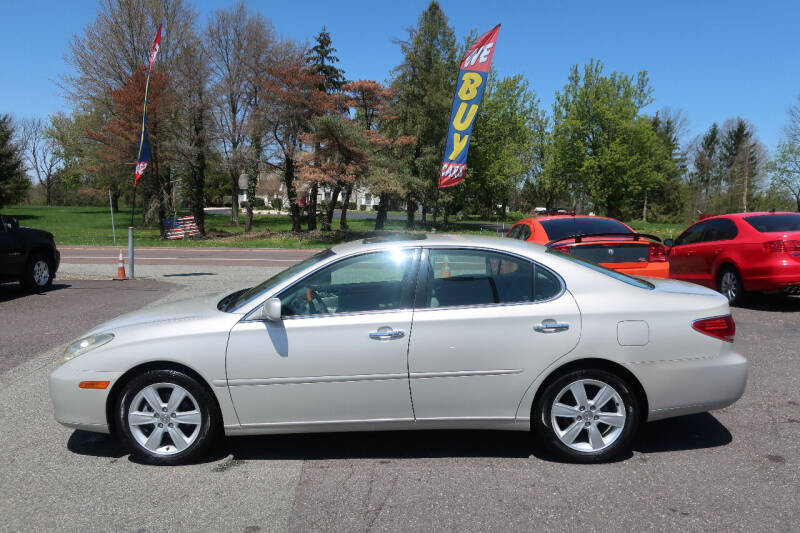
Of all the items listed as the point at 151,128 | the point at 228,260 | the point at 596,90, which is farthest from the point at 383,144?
the point at 596,90

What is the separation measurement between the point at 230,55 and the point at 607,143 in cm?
3229

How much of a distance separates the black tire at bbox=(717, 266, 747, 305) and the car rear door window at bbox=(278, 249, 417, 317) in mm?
7209

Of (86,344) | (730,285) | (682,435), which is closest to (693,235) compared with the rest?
(730,285)

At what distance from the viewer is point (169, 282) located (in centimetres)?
1337

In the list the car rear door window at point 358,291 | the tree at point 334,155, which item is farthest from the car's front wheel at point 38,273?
the tree at point 334,155

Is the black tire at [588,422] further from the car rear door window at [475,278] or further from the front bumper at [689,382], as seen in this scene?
the car rear door window at [475,278]

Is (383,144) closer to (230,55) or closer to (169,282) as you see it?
(230,55)

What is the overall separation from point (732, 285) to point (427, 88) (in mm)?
31329

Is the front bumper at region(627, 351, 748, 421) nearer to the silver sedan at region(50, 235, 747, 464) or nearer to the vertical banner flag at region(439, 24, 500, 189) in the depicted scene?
the silver sedan at region(50, 235, 747, 464)

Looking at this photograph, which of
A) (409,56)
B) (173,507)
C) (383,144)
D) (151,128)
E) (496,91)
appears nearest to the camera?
(173,507)

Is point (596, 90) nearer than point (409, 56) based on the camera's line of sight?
No

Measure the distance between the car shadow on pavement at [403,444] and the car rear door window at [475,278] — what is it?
3.59 ft

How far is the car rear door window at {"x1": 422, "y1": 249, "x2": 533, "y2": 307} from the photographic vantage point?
390 centimetres

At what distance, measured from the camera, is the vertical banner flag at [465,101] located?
1645cm
